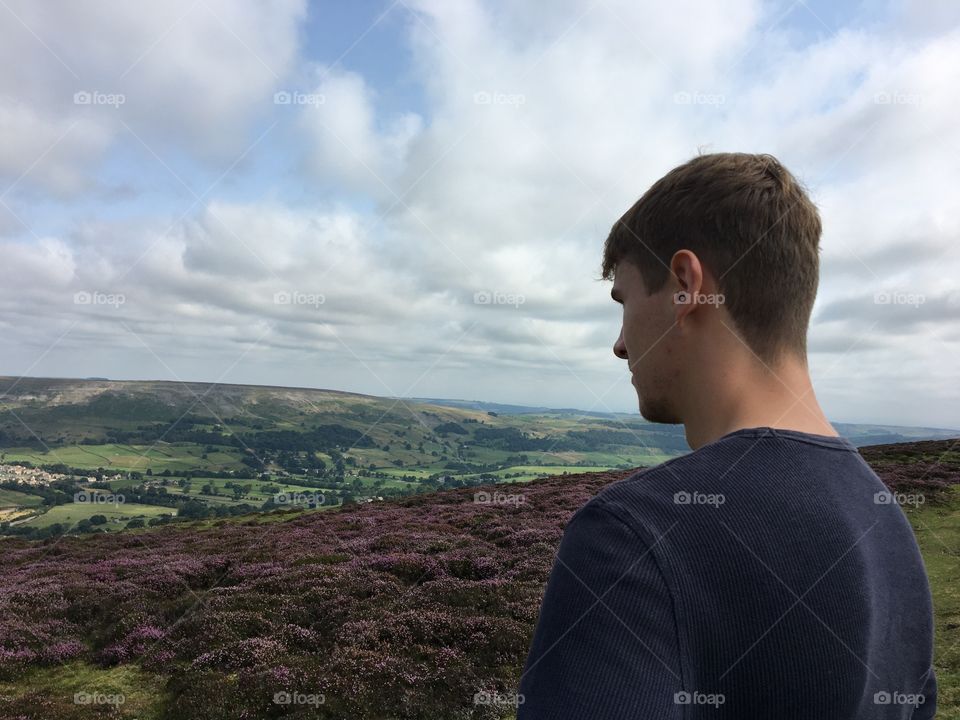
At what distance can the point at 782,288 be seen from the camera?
7.14 feet

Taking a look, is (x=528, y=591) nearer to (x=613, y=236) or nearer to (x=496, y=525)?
(x=496, y=525)

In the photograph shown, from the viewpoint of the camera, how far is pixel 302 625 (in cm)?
1377

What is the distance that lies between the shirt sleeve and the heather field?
10102 millimetres

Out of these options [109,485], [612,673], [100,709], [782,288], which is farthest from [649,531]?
[109,485]

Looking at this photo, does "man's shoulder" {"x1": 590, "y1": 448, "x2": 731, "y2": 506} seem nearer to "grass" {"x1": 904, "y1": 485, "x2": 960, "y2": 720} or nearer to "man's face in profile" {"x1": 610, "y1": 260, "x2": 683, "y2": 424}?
"man's face in profile" {"x1": 610, "y1": 260, "x2": 683, "y2": 424}

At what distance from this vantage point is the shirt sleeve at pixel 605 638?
130 cm

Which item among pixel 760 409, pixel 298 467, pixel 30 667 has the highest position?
pixel 760 409

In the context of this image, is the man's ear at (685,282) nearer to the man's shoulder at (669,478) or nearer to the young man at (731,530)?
the young man at (731,530)

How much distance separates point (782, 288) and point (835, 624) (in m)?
1.22
